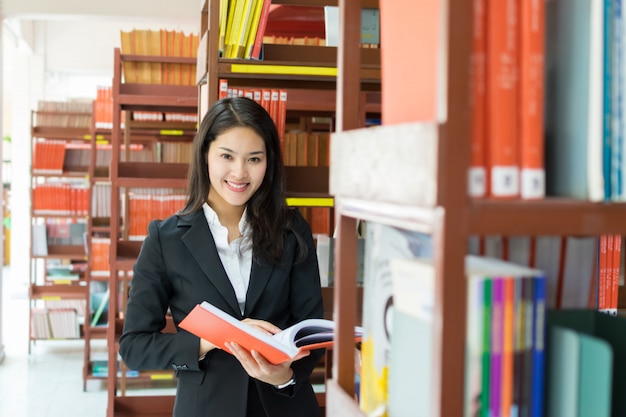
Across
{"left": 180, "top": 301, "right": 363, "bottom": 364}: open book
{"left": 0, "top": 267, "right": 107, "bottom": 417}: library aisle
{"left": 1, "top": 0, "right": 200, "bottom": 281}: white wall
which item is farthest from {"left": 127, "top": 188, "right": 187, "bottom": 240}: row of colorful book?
{"left": 180, "top": 301, "right": 363, "bottom": 364}: open book

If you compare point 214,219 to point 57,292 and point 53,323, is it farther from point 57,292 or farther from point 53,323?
point 57,292

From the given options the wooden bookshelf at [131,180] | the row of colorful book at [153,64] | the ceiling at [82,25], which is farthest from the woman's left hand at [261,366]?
the ceiling at [82,25]

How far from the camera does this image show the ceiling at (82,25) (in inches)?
228

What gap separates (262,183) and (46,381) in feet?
12.9

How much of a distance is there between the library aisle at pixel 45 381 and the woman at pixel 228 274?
2985 mm

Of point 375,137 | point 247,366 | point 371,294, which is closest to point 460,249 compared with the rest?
point 375,137

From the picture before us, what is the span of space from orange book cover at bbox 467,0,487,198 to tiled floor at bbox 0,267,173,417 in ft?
14.4

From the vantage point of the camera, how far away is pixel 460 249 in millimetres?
687

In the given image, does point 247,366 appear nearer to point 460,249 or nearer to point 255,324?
point 255,324

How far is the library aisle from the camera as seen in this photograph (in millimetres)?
4703

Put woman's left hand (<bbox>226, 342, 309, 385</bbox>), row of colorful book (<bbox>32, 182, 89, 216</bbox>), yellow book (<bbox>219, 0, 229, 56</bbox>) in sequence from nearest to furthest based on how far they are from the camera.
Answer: woman's left hand (<bbox>226, 342, 309, 385</bbox>) < yellow book (<bbox>219, 0, 229, 56</bbox>) < row of colorful book (<bbox>32, 182, 89, 216</bbox>)

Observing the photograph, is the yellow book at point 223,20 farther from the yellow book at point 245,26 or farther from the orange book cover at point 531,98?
the orange book cover at point 531,98

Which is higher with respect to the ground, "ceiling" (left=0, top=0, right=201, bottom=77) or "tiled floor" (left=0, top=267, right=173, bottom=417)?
"ceiling" (left=0, top=0, right=201, bottom=77)

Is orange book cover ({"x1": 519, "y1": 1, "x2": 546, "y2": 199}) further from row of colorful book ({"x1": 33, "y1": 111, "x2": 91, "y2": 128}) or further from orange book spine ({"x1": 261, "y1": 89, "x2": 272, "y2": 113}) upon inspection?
row of colorful book ({"x1": 33, "y1": 111, "x2": 91, "y2": 128})
